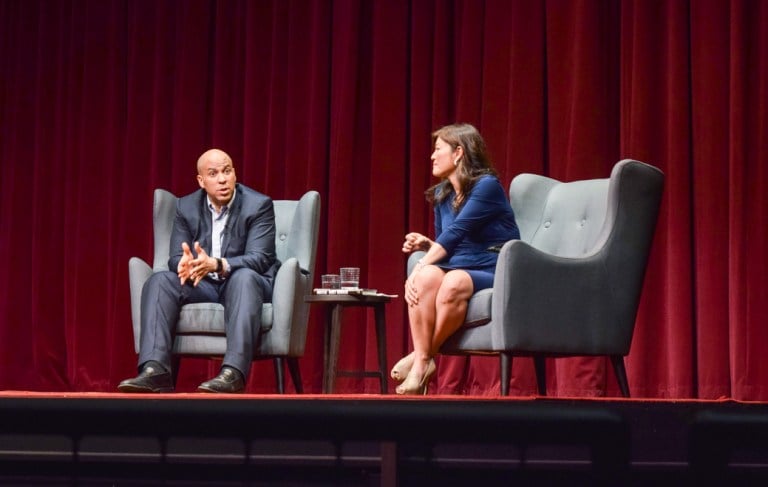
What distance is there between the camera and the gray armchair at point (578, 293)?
10.7ft

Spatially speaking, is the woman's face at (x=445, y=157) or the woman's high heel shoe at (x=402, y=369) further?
the woman's face at (x=445, y=157)

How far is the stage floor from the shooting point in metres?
1.38

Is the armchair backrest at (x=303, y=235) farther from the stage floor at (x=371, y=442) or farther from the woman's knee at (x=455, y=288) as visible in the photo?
the stage floor at (x=371, y=442)

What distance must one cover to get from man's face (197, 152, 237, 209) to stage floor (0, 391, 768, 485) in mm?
2375

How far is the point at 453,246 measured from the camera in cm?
356

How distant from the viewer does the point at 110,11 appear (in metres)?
5.53

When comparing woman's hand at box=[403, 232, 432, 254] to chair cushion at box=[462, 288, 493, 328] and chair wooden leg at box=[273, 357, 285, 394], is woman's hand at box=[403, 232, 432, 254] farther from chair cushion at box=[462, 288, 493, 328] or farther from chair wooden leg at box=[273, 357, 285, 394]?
chair wooden leg at box=[273, 357, 285, 394]

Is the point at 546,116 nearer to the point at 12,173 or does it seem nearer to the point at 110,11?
the point at 110,11

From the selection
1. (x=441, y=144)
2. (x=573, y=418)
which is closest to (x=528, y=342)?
(x=441, y=144)

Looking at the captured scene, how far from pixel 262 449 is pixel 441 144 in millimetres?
2273

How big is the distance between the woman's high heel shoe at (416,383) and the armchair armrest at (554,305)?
248mm

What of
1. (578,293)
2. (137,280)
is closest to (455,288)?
(578,293)

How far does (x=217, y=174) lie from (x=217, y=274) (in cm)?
38

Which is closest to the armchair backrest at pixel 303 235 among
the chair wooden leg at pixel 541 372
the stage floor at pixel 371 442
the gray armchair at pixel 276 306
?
the gray armchair at pixel 276 306
